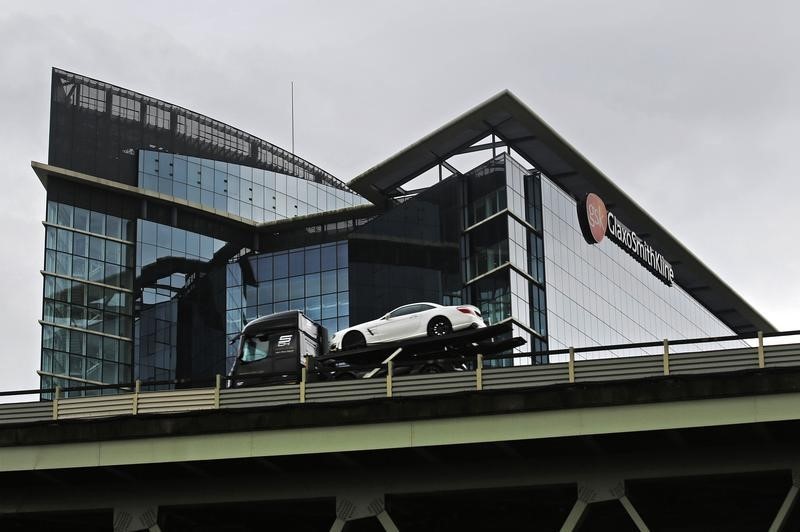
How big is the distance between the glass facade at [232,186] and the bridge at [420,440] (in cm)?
8310

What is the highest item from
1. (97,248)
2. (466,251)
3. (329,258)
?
(97,248)

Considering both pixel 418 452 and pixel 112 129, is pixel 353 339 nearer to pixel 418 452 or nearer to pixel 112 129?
pixel 418 452

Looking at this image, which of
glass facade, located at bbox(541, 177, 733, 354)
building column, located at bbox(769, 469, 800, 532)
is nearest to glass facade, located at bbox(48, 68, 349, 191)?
glass facade, located at bbox(541, 177, 733, 354)

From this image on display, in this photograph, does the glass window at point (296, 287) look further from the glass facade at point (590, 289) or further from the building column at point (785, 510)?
the building column at point (785, 510)

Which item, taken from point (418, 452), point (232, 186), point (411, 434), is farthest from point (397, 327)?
point (232, 186)

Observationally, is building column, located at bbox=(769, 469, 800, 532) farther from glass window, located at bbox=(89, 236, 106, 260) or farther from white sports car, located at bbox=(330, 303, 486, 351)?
glass window, located at bbox=(89, 236, 106, 260)

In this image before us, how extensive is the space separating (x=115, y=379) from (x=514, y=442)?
83445 mm

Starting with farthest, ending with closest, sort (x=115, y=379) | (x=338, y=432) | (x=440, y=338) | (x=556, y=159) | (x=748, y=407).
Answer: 1. (x=115, y=379)
2. (x=556, y=159)
3. (x=440, y=338)
4. (x=338, y=432)
5. (x=748, y=407)

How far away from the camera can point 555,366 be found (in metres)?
28.8

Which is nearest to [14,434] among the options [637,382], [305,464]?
[305,464]

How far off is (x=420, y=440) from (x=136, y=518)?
21.3 ft

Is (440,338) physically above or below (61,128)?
below

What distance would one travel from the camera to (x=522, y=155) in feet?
295

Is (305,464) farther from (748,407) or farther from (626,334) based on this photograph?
(626,334)
